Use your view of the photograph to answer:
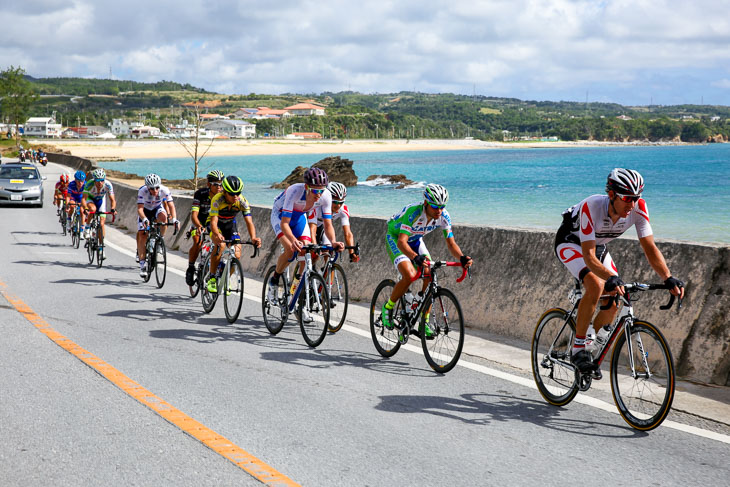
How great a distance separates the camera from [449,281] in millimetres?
9625

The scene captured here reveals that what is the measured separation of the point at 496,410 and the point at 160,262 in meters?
7.92

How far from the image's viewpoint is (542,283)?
326 inches

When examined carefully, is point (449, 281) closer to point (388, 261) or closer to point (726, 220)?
point (388, 261)

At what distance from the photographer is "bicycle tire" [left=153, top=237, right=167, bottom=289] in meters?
12.5

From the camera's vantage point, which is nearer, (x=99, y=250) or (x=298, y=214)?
(x=298, y=214)

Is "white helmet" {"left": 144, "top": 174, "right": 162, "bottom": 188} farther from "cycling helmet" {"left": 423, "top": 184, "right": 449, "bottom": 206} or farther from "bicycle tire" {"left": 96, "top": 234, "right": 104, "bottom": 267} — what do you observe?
"cycling helmet" {"left": 423, "top": 184, "right": 449, "bottom": 206}

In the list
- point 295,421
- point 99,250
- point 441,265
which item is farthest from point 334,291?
point 99,250

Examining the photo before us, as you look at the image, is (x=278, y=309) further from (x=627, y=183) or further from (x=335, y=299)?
(x=627, y=183)

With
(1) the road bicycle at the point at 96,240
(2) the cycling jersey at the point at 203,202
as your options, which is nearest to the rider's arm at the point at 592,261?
(2) the cycling jersey at the point at 203,202

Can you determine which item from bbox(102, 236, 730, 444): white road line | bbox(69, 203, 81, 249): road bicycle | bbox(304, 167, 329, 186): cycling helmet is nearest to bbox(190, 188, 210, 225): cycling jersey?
bbox(102, 236, 730, 444): white road line

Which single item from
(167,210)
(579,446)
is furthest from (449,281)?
(167,210)

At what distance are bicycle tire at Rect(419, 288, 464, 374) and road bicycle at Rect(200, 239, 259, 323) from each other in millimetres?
2983

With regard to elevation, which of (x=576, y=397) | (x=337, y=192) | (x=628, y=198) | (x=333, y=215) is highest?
(x=628, y=198)

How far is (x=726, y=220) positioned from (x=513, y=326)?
34846mm
